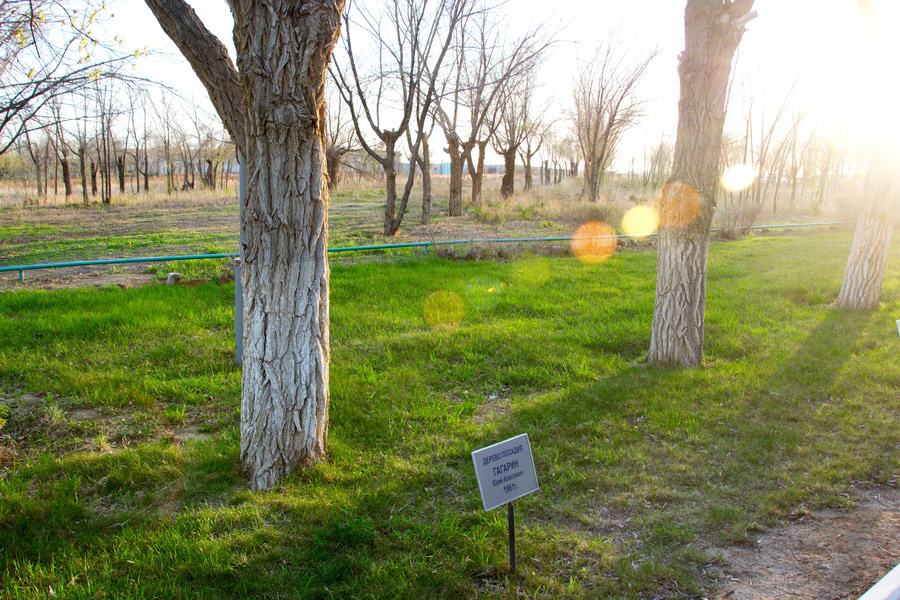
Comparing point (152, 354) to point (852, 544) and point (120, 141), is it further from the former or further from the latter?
point (120, 141)

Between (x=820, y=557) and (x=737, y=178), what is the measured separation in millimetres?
32066

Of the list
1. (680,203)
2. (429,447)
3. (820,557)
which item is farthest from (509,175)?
(820,557)

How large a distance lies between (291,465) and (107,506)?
100 centimetres

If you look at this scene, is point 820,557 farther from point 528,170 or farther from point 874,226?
point 528,170

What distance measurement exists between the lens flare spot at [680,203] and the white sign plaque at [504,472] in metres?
3.29

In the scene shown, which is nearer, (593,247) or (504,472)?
(504,472)

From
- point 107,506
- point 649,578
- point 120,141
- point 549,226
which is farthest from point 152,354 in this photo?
point 120,141

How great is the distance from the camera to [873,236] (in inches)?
282

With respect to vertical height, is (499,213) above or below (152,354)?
above

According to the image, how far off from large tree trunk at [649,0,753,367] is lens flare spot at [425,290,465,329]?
2.47 meters

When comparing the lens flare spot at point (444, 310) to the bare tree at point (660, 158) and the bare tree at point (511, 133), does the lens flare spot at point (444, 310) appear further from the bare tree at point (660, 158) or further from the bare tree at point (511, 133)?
the bare tree at point (660, 158)

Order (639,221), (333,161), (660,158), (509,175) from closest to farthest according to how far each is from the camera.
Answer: (639,221), (509,175), (333,161), (660,158)

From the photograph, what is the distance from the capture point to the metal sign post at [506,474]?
7.90 feet

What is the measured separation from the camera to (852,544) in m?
2.85
